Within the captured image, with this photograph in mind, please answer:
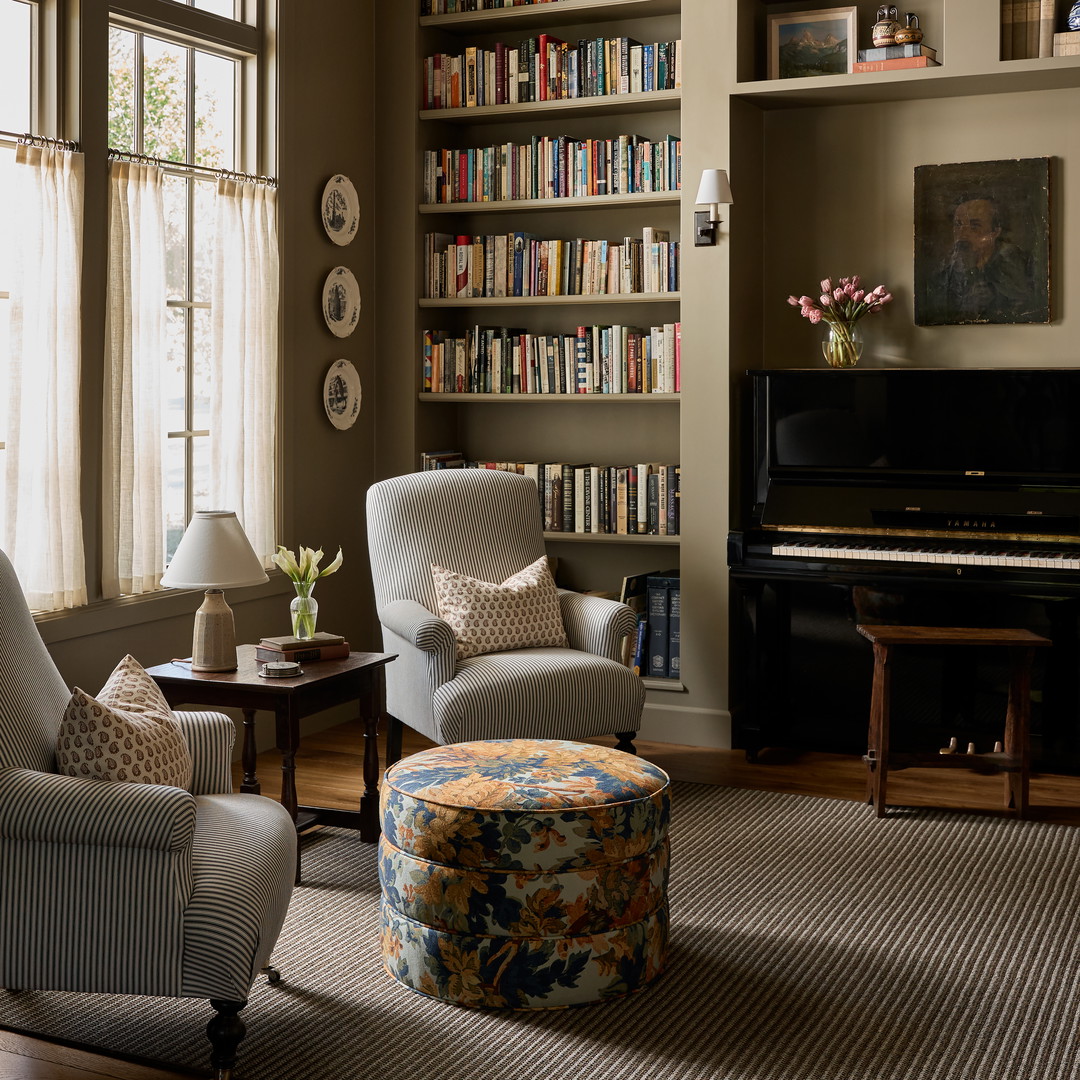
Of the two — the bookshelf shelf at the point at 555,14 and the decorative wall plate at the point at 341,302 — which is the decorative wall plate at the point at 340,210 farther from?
the bookshelf shelf at the point at 555,14

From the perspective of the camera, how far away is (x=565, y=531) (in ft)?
17.6

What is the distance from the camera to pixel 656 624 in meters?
5.21

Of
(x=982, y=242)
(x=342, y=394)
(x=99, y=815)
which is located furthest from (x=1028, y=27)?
(x=99, y=815)

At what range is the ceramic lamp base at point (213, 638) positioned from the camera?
3.56 metres

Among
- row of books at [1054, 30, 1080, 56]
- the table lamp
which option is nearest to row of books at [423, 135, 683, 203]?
row of books at [1054, 30, 1080, 56]

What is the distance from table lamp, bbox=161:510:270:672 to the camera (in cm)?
350

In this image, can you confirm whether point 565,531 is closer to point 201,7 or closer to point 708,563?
point 708,563

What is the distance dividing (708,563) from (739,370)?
73 centimetres

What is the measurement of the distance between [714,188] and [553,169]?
0.86m

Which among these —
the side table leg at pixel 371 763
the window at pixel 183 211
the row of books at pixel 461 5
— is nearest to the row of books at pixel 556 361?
the window at pixel 183 211

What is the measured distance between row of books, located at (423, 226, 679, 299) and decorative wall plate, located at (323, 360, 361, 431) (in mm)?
497

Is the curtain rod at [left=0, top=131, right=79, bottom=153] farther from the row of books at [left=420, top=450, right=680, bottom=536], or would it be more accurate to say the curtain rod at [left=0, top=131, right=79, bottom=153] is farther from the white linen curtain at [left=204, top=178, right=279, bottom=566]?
the row of books at [left=420, top=450, right=680, bottom=536]

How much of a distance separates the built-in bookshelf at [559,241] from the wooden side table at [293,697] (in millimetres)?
1648

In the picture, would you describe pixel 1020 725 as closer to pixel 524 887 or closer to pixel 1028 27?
pixel 524 887
